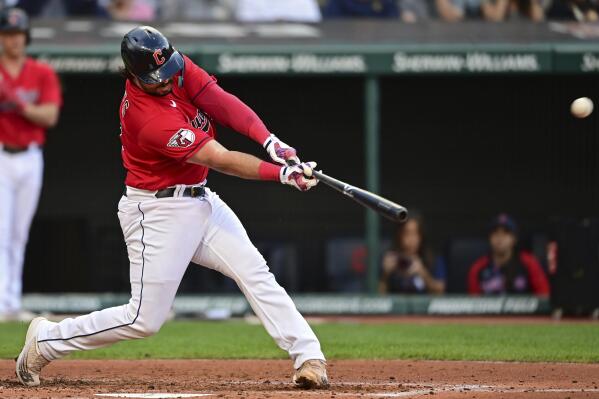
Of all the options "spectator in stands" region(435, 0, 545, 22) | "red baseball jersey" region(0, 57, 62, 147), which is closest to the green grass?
"red baseball jersey" region(0, 57, 62, 147)

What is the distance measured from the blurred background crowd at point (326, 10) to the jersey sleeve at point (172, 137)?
5.56 meters

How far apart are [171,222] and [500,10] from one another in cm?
635

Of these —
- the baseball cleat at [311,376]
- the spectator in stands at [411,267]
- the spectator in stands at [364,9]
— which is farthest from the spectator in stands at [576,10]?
the baseball cleat at [311,376]

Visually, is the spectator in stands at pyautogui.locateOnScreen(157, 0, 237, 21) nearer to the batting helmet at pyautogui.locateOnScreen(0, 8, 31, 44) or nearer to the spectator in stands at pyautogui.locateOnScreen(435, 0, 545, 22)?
the spectator in stands at pyautogui.locateOnScreen(435, 0, 545, 22)

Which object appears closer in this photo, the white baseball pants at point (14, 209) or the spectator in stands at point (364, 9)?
the white baseball pants at point (14, 209)

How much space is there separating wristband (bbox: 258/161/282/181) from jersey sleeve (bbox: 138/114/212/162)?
0.26m

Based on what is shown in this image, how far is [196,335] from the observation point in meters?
8.45

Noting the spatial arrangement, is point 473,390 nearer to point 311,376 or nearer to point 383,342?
point 311,376

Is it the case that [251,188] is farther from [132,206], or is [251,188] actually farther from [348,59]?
[132,206]

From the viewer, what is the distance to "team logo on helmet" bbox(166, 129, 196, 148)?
199 inches

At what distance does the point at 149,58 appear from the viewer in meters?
5.15

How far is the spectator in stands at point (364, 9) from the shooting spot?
10805mm

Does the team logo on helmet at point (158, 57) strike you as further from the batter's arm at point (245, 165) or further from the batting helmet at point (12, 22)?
the batting helmet at point (12, 22)

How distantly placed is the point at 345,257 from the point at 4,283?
319 cm
